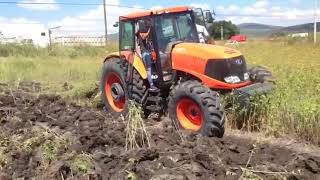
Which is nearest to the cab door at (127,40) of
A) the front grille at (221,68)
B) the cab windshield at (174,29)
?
the cab windshield at (174,29)

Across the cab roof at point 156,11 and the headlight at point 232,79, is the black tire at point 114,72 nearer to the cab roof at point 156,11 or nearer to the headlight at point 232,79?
the cab roof at point 156,11

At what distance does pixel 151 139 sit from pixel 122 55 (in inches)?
122

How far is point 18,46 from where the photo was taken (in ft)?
89.9

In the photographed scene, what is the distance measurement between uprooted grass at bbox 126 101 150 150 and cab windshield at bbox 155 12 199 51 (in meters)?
2.23

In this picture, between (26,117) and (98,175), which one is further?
(26,117)

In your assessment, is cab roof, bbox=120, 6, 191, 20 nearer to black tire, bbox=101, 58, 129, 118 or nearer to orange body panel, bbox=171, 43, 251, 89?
orange body panel, bbox=171, 43, 251, 89

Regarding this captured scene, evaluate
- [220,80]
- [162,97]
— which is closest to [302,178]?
[220,80]

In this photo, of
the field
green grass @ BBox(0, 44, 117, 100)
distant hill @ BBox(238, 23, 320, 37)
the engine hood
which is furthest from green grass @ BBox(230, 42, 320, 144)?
distant hill @ BBox(238, 23, 320, 37)

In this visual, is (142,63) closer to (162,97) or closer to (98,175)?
(162,97)

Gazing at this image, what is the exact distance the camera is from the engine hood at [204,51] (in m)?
8.08

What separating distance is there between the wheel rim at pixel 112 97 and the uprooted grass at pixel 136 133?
118 inches

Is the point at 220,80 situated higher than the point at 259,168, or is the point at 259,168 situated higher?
the point at 220,80

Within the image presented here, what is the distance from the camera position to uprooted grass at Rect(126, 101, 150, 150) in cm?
658

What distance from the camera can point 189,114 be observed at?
26.6 ft
